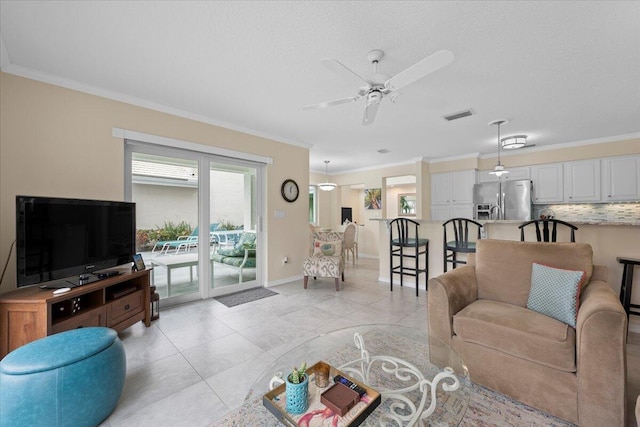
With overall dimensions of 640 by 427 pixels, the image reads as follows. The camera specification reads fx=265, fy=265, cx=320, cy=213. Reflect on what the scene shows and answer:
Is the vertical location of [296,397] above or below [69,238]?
below

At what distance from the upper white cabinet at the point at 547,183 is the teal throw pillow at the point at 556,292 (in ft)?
13.9

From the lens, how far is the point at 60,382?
137 cm

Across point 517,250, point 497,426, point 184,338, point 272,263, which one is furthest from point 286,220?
point 497,426

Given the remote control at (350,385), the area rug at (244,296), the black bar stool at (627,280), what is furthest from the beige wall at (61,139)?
the black bar stool at (627,280)

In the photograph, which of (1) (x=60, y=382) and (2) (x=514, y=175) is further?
Result: (2) (x=514, y=175)

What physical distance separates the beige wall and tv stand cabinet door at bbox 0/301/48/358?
712 mm

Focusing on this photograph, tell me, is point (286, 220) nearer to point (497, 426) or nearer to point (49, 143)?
point (49, 143)

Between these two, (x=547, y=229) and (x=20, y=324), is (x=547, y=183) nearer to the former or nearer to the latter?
(x=547, y=229)

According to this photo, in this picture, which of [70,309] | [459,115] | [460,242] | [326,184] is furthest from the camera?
[326,184]

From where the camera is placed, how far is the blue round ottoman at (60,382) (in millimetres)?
1319

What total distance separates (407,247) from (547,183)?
338 centimetres

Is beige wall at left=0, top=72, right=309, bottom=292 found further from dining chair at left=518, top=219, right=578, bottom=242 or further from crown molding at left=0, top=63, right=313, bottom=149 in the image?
dining chair at left=518, top=219, right=578, bottom=242

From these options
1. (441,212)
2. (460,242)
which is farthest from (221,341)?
(441,212)

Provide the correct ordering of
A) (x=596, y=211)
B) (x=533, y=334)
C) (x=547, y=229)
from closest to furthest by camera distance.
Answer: (x=533, y=334) → (x=547, y=229) → (x=596, y=211)
